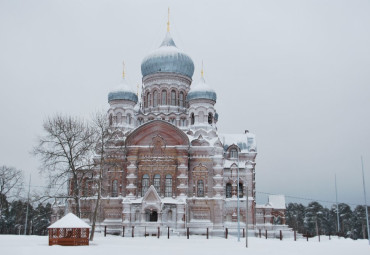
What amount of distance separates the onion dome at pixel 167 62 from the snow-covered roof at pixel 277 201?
17.6 m

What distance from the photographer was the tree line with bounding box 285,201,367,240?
2975 inches

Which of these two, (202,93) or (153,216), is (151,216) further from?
(202,93)

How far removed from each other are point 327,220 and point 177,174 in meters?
49.7

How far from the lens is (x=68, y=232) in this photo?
26047 mm

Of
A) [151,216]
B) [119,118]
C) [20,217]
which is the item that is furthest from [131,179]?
[20,217]

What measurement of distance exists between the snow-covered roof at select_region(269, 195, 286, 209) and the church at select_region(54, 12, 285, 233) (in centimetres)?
16

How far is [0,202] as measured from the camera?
48875mm

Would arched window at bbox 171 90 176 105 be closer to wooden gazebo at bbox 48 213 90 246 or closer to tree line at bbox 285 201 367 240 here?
wooden gazebo at bbox 48 213 90 246

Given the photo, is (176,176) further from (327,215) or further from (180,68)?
(327,215)

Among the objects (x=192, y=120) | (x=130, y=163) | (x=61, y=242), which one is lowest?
(x=61, y=242)

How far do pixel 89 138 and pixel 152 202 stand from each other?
40.2 feet

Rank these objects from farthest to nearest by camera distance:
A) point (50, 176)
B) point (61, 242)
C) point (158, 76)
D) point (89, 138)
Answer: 1. point (158, 76)
2. point (89, 138)
3. point (50, 176)
4. point (61, 242)

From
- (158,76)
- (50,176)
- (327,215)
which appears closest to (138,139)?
(158,76)

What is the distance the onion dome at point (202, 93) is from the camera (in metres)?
50.9
